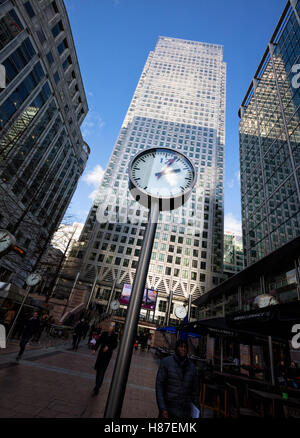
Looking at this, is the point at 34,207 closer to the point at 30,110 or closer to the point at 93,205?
the point at 30,110

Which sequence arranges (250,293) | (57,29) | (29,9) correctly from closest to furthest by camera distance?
1. (250,293)
2. (29,9)
3. (57,29)

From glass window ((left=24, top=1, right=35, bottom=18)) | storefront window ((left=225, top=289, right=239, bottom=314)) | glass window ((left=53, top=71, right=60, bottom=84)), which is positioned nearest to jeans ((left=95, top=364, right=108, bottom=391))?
storefront window ((left=225, top=289, right=239, bottom=314))

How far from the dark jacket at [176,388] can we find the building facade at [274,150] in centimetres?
2260

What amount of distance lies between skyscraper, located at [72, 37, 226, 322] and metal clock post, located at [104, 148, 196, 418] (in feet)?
99.5

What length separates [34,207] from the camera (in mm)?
31641

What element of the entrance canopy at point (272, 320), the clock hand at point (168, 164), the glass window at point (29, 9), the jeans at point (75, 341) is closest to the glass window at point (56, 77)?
the glass window at point (29, 9)

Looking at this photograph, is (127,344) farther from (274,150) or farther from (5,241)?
(274,150)

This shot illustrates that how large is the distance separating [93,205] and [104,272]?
1995 cm

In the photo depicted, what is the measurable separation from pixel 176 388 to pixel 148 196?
2.82 metres

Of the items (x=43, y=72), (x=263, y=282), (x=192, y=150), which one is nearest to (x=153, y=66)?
(x=192, y=150)

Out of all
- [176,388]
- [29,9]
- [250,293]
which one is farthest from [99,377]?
[29,9]

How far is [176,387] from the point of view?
9.87 feet

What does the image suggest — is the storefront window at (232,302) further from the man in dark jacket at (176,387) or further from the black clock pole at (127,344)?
the black clock pole at (127,344)

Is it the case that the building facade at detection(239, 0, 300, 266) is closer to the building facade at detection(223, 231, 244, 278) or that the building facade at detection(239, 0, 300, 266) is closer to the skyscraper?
the skyscraper
